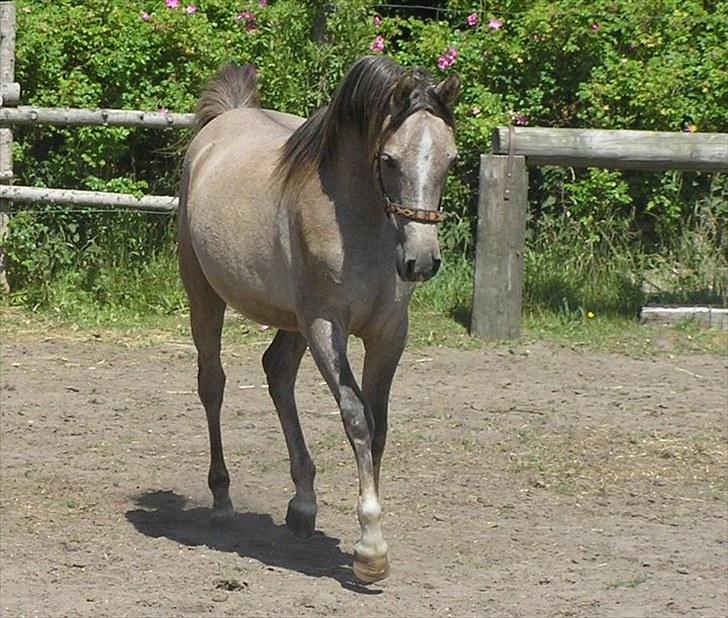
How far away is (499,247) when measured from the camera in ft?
31.1

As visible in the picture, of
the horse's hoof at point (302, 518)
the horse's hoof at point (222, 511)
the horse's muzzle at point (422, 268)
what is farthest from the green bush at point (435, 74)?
the horse's muzzle at point (422, 268)

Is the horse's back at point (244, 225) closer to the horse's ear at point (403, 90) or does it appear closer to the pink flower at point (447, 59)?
the horse's ear at point (403, 90)

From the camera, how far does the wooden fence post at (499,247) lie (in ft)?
30.9

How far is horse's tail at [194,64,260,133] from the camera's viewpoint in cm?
702

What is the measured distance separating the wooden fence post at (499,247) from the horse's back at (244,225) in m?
3.13

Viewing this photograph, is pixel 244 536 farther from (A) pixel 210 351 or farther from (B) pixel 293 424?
(A) pixel 210 351

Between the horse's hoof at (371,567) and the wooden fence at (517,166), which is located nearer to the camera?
the horse's hoof at (371,567)

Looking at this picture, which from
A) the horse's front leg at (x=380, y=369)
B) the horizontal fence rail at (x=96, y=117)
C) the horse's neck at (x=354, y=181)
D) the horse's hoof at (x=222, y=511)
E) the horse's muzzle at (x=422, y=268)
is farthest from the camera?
the horizontal fence rail at (x=96, y=117)

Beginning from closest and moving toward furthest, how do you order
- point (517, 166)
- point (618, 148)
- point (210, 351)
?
point (210, 351)
point (517, 166)
point (618, 148)

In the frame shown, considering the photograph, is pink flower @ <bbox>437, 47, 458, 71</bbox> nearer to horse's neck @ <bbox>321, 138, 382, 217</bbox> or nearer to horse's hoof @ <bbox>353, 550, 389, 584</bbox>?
horse's neck @ <bbox>321, 138, 382, 217</bbox>

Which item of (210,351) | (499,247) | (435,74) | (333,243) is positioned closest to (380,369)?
(333,243)

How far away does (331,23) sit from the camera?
10578 mm

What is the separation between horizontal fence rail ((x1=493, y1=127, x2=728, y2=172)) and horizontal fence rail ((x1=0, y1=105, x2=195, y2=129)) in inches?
86.5

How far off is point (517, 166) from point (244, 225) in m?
3.90
